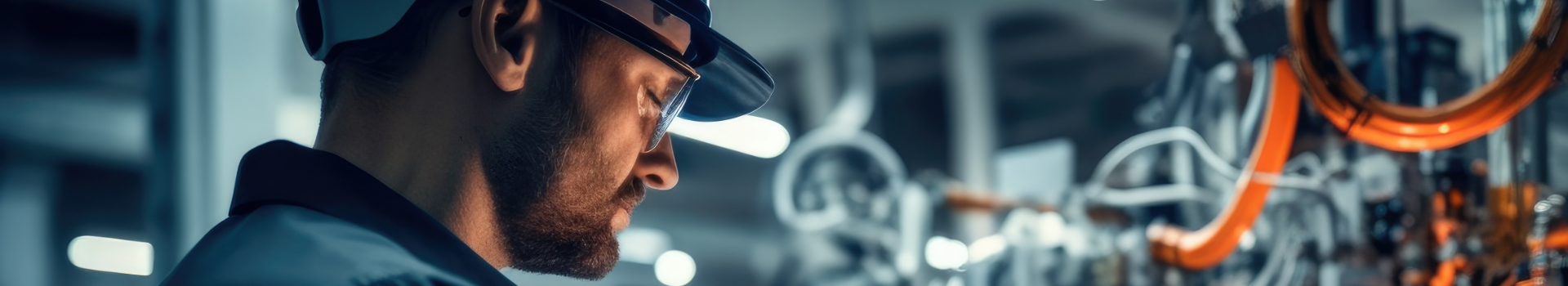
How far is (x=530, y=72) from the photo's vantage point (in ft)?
3.37

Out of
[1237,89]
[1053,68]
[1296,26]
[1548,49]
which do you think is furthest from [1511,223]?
[1053,68]

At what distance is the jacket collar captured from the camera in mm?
909

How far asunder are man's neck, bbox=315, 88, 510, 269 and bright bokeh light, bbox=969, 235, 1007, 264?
2.59 meters

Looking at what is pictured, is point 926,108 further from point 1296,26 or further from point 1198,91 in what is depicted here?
point 1296,26

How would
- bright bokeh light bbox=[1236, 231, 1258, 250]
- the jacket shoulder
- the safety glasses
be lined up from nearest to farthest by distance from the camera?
the jacket shoulder → the safety glasses → bright bokeh light bbox=[1236, 231, 1258, 250]

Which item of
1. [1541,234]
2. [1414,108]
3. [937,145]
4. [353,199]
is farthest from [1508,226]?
[937,145]

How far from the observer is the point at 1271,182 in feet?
7.47

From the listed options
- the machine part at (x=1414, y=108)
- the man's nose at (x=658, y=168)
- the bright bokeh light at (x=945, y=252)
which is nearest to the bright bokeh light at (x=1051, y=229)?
the bright bokeh light at (x=945, y=252)

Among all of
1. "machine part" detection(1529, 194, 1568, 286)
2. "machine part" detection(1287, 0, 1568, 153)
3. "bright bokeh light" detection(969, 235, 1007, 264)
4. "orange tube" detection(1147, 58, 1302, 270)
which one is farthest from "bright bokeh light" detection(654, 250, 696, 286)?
"machine part" detection(1529, 194, 1568, 286)

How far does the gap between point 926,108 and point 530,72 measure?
8.91 feet

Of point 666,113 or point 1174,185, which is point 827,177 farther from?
point 666,113

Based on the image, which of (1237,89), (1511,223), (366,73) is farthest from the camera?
(1237,89)

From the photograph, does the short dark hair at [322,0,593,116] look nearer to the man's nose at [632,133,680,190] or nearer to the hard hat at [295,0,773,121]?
the hard hat at [295,0,773,121]

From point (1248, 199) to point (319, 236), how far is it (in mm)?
2005
